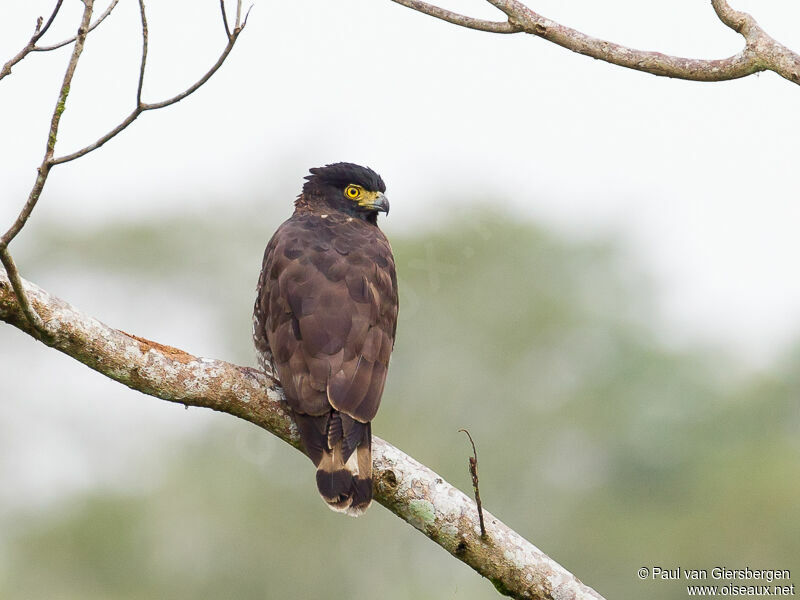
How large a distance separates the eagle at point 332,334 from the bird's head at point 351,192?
297 millimetres

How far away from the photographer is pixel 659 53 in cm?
542

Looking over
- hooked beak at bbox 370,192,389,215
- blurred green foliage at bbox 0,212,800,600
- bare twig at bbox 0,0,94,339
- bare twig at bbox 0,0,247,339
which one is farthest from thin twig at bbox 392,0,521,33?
blurred green foliage at bbox 0,212,800,600

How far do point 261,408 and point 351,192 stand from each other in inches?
97.6

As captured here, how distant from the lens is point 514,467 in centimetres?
2331

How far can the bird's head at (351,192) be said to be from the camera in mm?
7918

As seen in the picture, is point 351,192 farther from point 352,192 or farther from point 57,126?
point 57,126

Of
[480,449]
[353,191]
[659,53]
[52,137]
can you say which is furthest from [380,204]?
[480,449]

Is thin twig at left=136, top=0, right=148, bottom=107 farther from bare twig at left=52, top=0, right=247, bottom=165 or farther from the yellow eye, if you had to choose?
the yellow eye

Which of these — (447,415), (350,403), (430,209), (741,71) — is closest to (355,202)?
(350,403)

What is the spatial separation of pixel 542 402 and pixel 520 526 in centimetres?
406

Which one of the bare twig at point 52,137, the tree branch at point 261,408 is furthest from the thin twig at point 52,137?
the tree branch at point 261,408

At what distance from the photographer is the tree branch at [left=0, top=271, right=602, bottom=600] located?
208 inches

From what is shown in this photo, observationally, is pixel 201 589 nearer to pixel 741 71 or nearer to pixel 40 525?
pixel 40 525

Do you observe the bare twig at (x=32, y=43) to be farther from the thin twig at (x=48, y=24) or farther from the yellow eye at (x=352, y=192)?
the yellow eye at (x=352, y=192)
